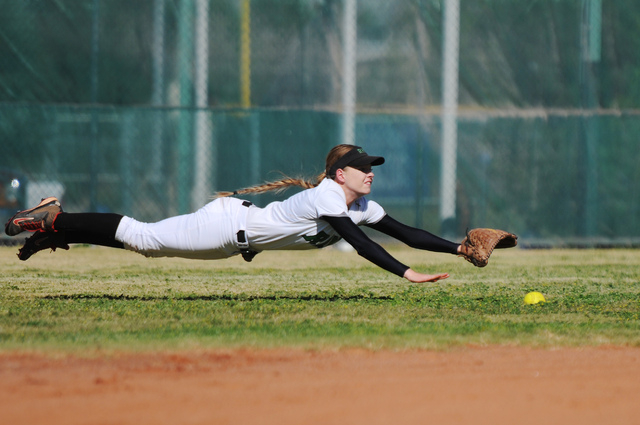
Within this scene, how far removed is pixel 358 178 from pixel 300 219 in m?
0.48

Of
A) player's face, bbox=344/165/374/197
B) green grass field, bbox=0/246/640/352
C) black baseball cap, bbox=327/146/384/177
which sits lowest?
green grass field, bbox=0/246/640/352

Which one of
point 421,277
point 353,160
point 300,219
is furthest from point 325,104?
point 421,277

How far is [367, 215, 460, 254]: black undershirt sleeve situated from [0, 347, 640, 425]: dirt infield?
188 cm

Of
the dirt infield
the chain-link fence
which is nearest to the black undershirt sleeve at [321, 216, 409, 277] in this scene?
the dirt infield

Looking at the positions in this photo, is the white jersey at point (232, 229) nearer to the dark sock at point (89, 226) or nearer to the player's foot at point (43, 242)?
→ the dark sock at point (89, 226)

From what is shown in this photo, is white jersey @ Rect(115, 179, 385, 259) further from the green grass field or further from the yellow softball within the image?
the yellow softball

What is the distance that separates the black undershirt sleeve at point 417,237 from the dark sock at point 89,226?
1.93 metres

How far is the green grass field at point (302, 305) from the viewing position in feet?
15.3

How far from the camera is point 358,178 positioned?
5.92 m

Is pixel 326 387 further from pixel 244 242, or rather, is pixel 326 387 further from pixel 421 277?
pixel 244 242

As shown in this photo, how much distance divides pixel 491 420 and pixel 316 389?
766 millimetres

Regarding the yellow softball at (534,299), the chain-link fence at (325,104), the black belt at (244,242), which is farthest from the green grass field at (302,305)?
the chain-link fence at (325,104)

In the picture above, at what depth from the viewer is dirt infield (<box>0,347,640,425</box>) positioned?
3.23 meters

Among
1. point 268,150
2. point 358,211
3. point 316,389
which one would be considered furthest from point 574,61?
point 316,389
